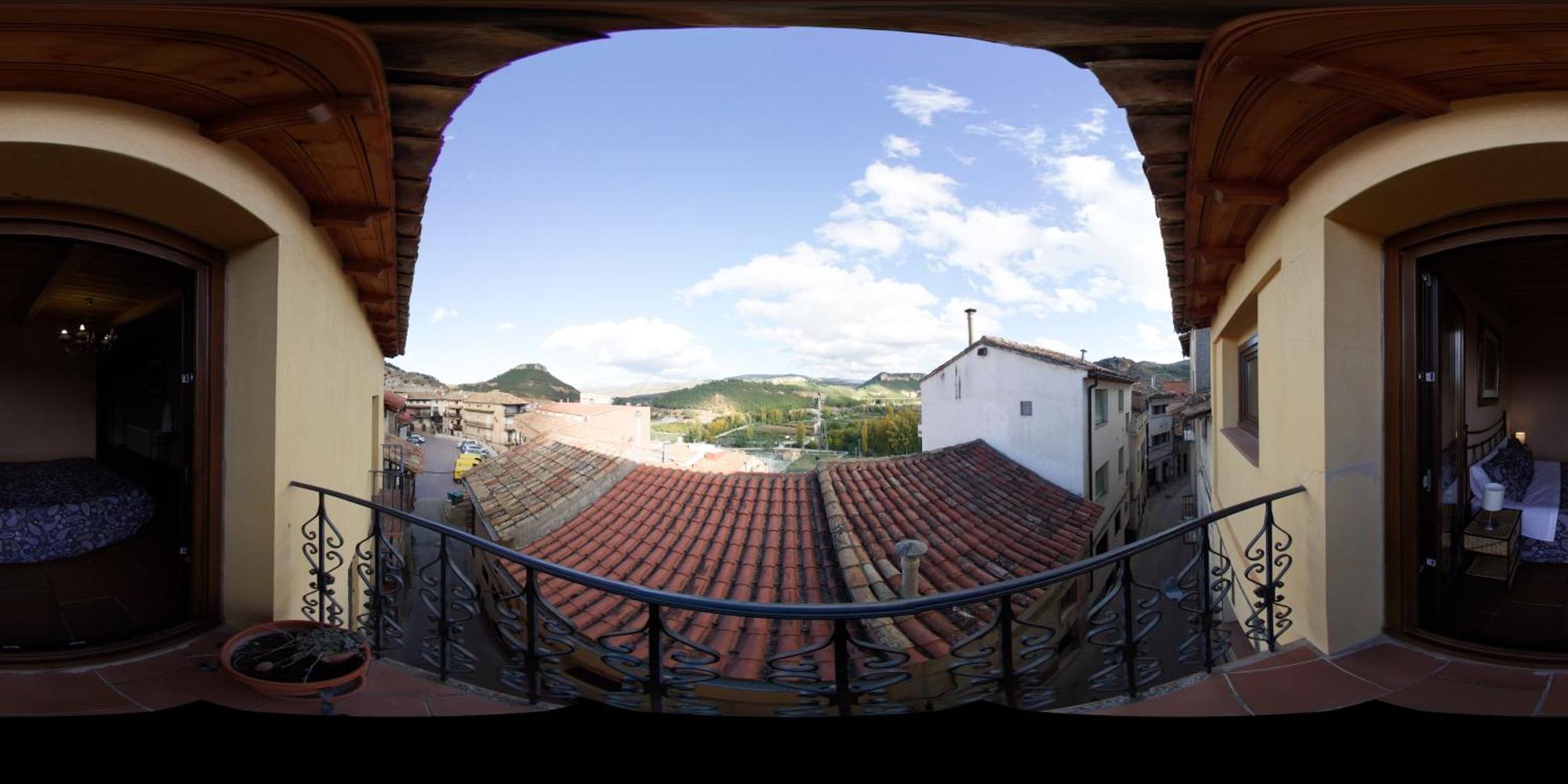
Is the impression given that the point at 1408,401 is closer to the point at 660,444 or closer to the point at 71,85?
the point at 71,85

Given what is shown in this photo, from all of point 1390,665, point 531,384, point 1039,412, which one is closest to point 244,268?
point 1390,665

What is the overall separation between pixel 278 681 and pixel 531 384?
3002 centimetres

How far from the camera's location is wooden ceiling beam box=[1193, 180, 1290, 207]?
2.50m

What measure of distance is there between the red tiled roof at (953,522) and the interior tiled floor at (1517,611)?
6.70ft

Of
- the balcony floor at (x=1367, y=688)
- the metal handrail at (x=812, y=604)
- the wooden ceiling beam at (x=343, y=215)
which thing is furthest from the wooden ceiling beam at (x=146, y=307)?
the balcony floor at (x=1367, y=688)

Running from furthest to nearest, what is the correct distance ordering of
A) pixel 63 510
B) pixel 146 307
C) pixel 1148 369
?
pixel 1148 369 → pixel 146 307 → pixel 63 510

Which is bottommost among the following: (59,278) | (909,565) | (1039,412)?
(909,565)

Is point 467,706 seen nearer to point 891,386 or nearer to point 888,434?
point 888,434

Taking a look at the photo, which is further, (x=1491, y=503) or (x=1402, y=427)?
(x=1491, y=503)

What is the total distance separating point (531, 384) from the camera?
29.6m

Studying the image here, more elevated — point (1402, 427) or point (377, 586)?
point (1402, 427)

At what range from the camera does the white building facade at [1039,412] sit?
8945mm

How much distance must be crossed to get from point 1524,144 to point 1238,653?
104 inches

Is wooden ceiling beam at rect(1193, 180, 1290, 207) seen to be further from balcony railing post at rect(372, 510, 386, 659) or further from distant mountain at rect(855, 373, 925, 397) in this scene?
distant mountain at rect(855, 373, 925, 397)
